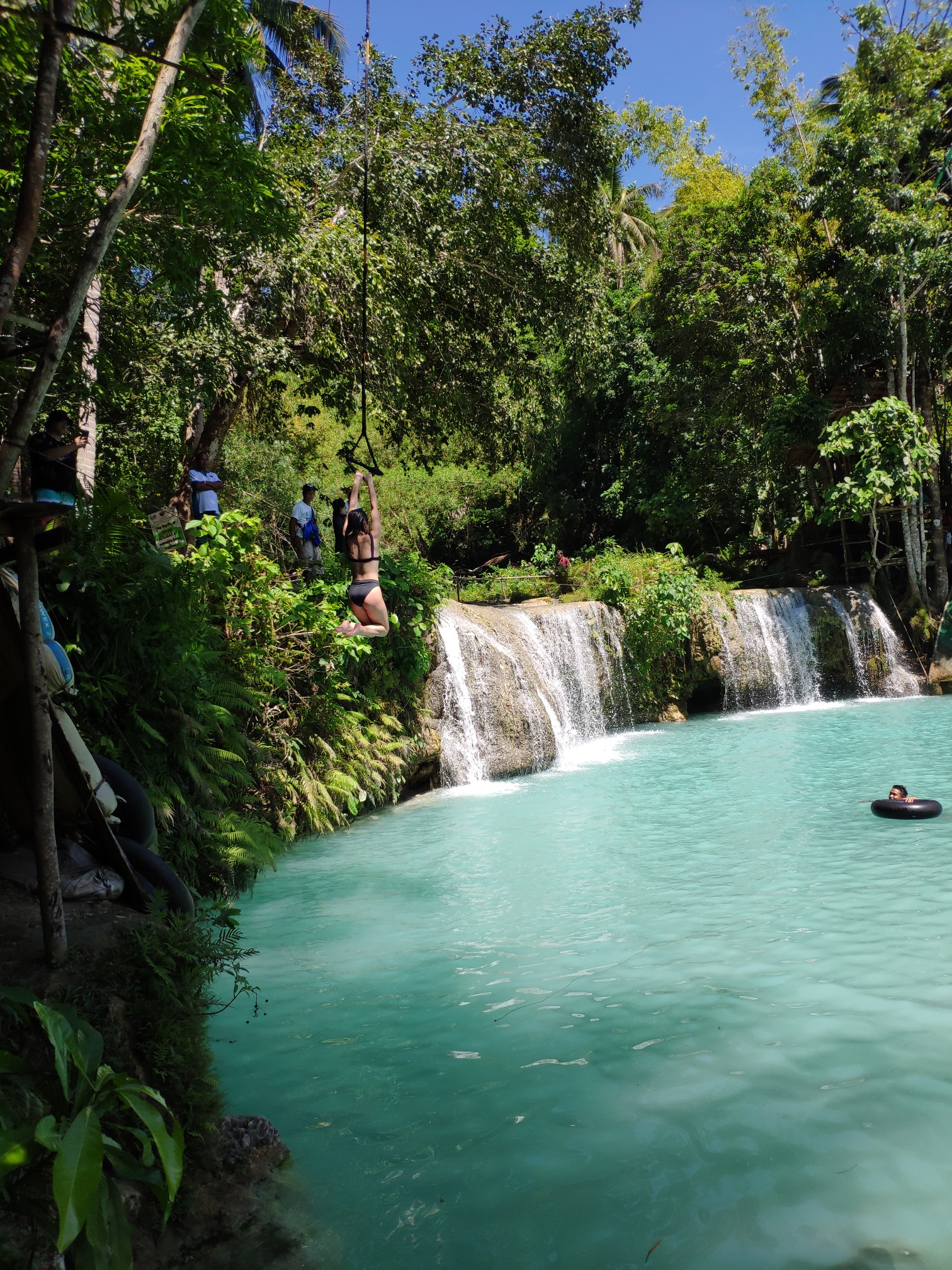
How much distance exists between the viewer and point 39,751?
307 centimetres

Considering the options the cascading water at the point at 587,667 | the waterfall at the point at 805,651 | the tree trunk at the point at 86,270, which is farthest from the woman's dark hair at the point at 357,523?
the waterfall at the point at 805,651

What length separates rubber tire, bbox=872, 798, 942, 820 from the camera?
7.89 metres

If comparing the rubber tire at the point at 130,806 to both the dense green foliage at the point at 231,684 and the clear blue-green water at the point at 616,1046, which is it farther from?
the dense green foliage at the point at 231,684

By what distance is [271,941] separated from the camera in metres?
6.03

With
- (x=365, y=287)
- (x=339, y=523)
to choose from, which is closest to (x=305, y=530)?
(x=339, y=523)

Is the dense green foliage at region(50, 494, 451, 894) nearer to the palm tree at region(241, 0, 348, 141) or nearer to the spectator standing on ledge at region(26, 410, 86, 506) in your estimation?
the spectator standing on ledge at region(26, 410, 86, 506)

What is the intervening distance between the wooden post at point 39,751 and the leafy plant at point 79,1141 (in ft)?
1.15

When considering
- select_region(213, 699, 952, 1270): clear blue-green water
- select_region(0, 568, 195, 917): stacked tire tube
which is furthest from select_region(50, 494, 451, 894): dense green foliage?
select_region(0, 568, 195, 917): stacked tire tube

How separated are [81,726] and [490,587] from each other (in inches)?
688

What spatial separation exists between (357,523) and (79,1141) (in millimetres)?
5587

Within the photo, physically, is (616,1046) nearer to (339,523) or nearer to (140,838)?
(140,838)

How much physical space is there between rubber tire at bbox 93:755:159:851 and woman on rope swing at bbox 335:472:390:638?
10.6 feet

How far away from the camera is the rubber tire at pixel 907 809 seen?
311 inches

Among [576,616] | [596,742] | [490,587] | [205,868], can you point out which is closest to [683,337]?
[490,587]
